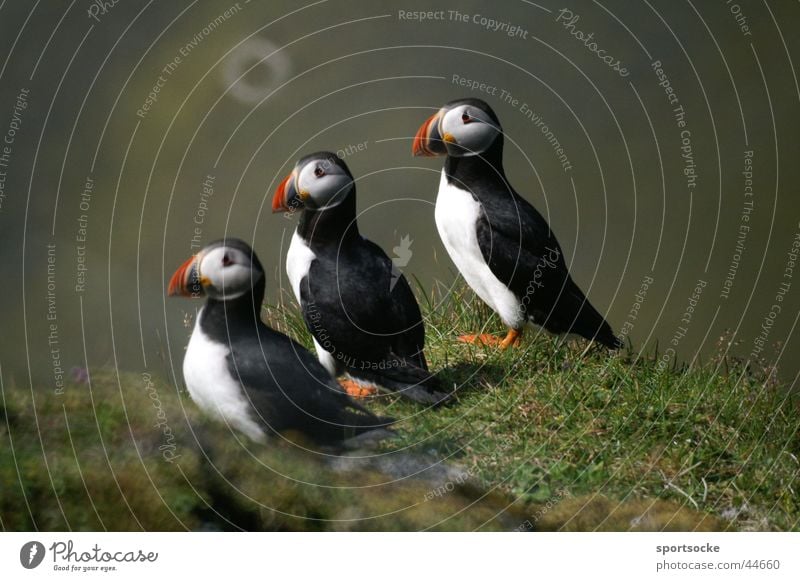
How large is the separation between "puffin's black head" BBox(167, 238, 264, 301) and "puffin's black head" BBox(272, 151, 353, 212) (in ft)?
0.59

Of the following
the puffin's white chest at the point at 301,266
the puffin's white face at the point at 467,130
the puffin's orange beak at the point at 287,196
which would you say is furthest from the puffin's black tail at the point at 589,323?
the puffin's orange beak at the point at 287,196

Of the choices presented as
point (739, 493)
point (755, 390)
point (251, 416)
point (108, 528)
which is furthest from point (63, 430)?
point (755, 390)

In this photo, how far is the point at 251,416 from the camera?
2.26 metres

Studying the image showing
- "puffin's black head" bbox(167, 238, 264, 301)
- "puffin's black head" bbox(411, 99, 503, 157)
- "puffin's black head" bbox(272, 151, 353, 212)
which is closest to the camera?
"puffin's black head" bbox(167, 238, 264, 301)

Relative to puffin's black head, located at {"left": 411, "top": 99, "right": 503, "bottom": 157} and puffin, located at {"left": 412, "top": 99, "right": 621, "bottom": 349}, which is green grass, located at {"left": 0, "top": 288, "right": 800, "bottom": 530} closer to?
puffin, located at {"left": 412, "top": 99, "right": 621, "bottom": 349}

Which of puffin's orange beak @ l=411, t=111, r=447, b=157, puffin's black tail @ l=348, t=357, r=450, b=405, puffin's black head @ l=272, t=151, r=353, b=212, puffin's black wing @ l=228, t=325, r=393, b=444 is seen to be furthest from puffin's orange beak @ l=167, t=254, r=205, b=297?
puffin's orange beak @ l=411, t=111, r=447, b=157

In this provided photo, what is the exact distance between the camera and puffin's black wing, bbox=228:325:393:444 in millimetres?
2242

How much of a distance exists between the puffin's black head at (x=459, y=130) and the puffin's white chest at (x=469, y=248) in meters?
0.15

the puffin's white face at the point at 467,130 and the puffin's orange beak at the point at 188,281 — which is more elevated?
the puffin's white face at the point at 467,130

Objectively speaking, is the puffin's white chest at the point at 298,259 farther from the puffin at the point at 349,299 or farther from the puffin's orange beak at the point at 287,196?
the puffin's orange beak at the point at 287,196

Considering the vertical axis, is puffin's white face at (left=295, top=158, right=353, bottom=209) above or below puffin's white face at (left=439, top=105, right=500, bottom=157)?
below

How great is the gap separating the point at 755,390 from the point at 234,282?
1.47 m
